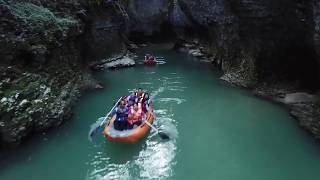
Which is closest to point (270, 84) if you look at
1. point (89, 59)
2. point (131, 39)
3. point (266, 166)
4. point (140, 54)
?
point (266, 166)

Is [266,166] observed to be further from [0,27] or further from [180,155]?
[0,27]

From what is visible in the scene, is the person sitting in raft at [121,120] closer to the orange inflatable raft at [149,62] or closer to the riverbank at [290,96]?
the riverbank at [290,96]

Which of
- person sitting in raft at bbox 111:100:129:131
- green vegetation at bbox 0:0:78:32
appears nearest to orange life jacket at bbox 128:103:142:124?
person sitting in raft at bbox 111:100:129:131

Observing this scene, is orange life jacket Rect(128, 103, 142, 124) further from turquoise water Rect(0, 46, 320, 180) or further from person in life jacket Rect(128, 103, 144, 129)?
turquoise water Rect(0, 46, 320, 180)

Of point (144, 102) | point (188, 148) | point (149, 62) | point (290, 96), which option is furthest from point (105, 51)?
point (188, 148)

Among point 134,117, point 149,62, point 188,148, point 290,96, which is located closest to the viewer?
point 188,148

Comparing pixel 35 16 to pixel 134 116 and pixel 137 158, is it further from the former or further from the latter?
pixel 137 158
